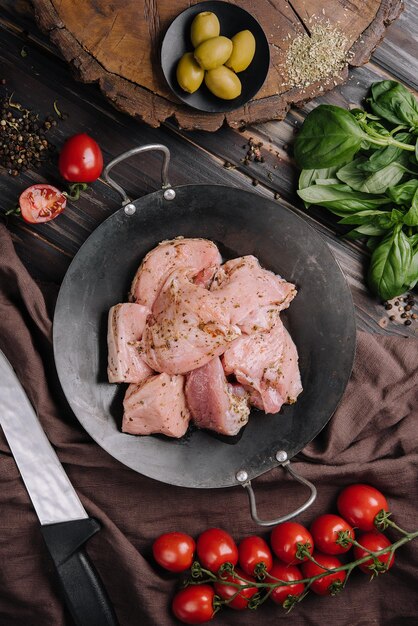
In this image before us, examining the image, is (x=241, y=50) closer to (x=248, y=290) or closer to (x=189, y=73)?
(x=189, y=73)

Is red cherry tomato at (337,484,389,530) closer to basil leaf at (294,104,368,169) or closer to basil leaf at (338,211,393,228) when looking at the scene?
basil leaf at (338,211,393,228)

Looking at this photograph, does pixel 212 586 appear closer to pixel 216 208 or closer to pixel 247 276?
pixel 247 276

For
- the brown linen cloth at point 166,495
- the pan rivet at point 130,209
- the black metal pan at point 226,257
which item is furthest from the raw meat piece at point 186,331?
the brown linen cloth at point 166,495

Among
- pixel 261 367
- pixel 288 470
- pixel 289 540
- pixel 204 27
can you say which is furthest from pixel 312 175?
pixel 289 540

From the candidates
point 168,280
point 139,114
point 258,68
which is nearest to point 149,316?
point 168,280

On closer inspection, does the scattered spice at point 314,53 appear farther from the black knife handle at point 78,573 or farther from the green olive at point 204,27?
→ the black knife handle at point 78,573

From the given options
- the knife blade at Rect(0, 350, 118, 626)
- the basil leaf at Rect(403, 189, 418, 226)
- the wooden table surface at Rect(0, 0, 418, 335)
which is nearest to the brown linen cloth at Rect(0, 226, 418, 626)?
the knife blade at Rect(0, 350, 118, 626)
